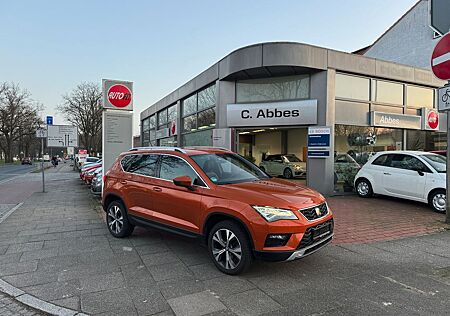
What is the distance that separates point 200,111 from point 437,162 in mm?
10529

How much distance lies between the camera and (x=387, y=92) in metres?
13.1

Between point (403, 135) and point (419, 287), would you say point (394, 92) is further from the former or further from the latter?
point (419, 287)

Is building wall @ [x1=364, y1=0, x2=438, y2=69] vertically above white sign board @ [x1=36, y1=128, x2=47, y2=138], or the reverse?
building wall @ [x1=364, y1=0, x2=438, y2=69]

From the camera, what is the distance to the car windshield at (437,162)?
858cm

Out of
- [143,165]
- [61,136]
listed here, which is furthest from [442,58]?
[61,136]

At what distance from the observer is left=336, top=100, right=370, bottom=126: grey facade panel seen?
11922mm

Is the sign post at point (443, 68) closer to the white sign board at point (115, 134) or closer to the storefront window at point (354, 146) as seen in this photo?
the storefront window at point (354, 146)

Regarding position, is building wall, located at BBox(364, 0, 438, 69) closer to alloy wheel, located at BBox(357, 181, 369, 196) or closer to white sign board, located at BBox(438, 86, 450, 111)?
alloy wheel, located at BBox(357, 181, 369, 196)

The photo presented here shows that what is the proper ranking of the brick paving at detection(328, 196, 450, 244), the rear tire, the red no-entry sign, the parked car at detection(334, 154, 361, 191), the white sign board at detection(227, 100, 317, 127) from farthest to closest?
the parked car at detection(334, 154, 361, 191) → the white sign board at detection(227, 100, 317, 127) → the rear tire → the red no-entry sign → the brick paving at detection(328, 196, 450, 244)

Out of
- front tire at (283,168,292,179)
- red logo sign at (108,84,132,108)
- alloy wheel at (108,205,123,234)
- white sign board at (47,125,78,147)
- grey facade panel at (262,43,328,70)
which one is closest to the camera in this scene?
alloy wheel at (108,205,123,234)

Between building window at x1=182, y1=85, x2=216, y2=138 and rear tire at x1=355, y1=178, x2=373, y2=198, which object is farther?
building window at x1=182, y1=85, x2=216, y2=138

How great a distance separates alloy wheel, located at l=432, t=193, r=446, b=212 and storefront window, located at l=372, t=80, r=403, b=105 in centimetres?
545

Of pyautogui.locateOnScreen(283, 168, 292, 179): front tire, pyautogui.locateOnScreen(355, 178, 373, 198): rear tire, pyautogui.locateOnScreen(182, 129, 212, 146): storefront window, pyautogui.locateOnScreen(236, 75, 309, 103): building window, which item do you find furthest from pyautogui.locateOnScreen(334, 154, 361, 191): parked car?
pyautogui.locateOnScreen(283, 168, 292, 179): front tire

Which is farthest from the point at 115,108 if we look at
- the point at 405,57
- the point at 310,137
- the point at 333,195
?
the point at 405,57
